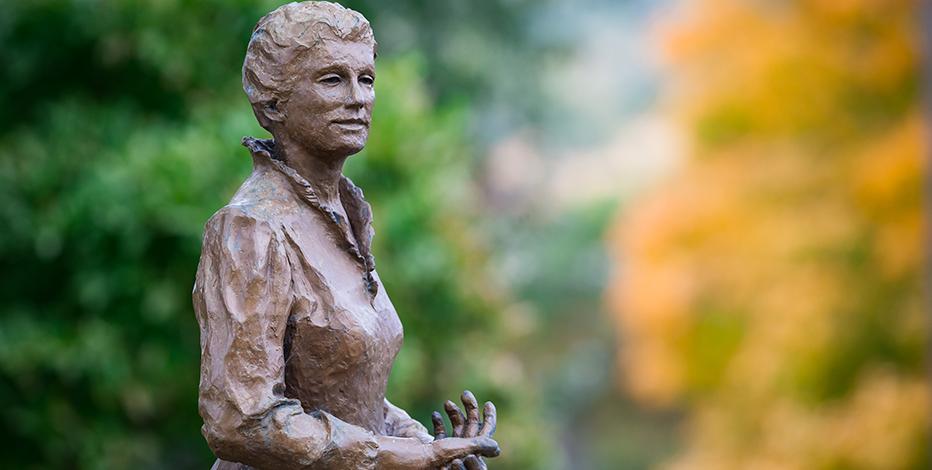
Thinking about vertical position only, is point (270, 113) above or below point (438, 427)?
above

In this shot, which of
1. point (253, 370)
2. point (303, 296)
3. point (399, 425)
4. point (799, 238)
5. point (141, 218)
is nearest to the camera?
point (253, 370)

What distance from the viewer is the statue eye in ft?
11.3

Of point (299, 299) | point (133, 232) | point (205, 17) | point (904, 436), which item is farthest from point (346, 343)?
point (904, 436)

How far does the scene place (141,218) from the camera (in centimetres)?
761

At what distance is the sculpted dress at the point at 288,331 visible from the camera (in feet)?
10.5

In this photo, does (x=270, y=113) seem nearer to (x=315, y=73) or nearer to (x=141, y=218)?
(x=315, y=73)

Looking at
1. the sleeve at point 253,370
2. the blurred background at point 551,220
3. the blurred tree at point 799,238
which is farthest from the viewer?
the blurred tree at point 799,238

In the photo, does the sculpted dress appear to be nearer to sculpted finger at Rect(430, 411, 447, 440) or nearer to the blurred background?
sculpted finger at Rect(430, 411, 447, 440)

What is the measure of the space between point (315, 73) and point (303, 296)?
57 centimetres

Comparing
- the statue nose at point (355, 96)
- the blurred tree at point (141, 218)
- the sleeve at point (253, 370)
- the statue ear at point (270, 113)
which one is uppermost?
the blurred tree at point (141, 218)

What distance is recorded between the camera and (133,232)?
763 cm

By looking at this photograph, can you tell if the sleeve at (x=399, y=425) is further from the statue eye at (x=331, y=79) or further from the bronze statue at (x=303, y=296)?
the statue eye at (x=331, y=79)

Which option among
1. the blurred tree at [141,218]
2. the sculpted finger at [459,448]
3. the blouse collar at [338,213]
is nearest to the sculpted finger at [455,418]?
the sculpted finger at [459,448]

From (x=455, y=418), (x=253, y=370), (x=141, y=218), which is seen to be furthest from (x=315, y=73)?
(x=141, y=218)
